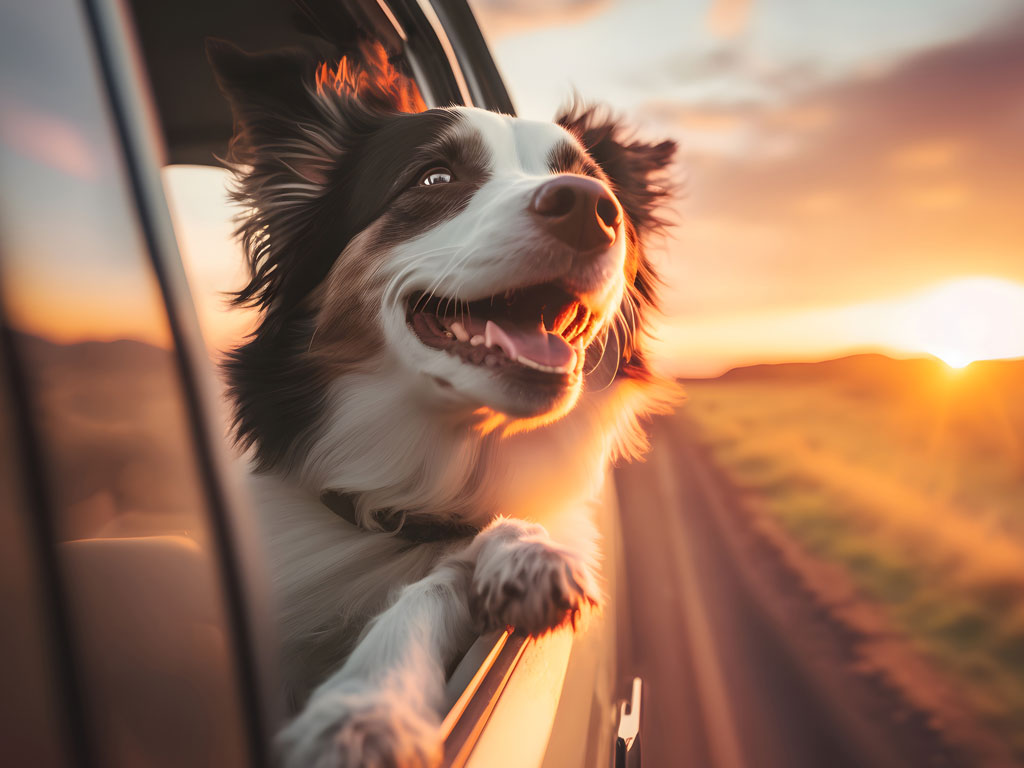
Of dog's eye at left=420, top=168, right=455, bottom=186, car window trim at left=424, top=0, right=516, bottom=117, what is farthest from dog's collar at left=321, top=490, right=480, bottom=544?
car window trim at left=424, top=0, right=516, bottom=117

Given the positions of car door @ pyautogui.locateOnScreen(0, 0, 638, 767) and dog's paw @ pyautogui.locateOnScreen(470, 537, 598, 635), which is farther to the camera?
dog's paw @ pyautogui.locateOnScreen(470, 537, 598, 635)

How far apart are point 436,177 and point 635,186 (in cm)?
92

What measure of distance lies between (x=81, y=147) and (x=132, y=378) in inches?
9.1

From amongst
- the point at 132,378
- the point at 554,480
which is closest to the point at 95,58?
the point at 132,378

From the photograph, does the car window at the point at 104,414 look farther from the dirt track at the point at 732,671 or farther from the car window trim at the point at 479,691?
the dirt track at the point at 732,671

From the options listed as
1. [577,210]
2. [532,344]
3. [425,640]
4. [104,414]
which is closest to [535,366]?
[532,344]

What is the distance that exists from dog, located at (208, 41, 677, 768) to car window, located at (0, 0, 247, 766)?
81cm

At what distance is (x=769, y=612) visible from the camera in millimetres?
5742

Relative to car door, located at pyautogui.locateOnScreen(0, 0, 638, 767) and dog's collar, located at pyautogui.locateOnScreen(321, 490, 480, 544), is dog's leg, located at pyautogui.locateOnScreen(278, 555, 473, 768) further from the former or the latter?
dog's collar, located at pyautogui.locateOnScreen(321, 490, 480, 544)

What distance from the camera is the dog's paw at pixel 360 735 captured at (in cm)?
95

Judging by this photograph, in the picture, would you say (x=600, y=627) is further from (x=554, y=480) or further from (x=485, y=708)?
(x=485, y=708)

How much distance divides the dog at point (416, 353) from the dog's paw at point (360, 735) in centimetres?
39

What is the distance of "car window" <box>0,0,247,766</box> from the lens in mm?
618

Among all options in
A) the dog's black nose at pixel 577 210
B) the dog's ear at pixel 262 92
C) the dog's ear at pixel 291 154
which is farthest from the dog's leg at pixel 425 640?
the dog's ear at pixel 262 92
